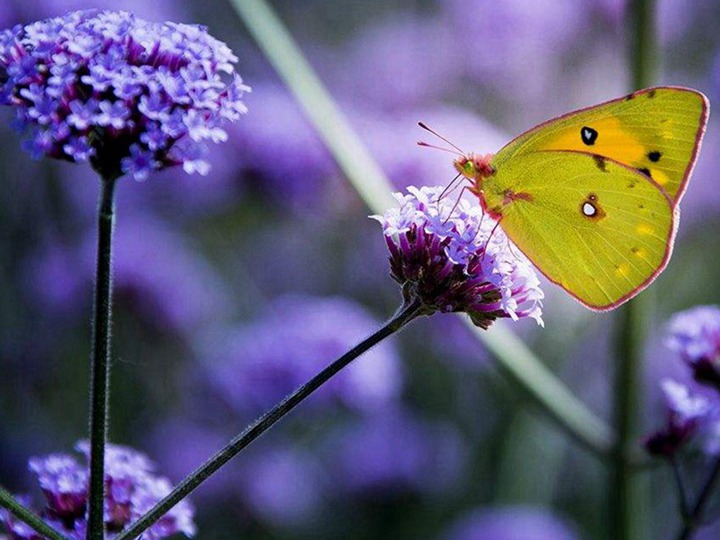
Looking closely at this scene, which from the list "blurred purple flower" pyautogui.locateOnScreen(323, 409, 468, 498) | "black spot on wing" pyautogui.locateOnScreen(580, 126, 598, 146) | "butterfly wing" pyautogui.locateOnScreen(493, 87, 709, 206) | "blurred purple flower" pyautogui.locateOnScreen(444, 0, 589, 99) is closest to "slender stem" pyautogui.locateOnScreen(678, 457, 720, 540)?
"butterfly wing" pyautogui.locateOnScreen(493, 87, 709, 206)

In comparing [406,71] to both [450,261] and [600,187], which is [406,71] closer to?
[600,187]

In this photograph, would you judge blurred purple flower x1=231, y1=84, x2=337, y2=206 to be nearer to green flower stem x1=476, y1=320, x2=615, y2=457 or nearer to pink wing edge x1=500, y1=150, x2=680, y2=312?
green flower stem x1=476, y1=320, x2=615, y2=457

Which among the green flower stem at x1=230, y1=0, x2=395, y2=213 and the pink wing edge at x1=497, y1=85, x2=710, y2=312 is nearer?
the pink wing edge at x1=497, y1=85, x2=710, y2=312

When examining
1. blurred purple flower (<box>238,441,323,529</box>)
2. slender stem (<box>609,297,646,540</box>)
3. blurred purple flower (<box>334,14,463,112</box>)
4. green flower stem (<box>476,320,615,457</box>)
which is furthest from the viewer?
blurred purple flower (<box>334,14,463,112</box>)

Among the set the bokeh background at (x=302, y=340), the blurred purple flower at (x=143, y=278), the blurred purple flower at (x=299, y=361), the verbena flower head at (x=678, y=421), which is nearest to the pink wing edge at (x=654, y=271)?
the verbena flower head at (x=678, y=421)

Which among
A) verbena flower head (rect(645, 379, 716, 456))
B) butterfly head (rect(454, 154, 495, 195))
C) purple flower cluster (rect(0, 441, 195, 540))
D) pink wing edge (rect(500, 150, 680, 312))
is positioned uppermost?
butterfly head (rect(454, 154, 495, 195))

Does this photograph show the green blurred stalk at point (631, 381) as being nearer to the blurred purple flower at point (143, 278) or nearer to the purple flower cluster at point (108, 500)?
the purple flower cluster at point (108, 500)

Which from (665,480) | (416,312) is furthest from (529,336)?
(416,312)
